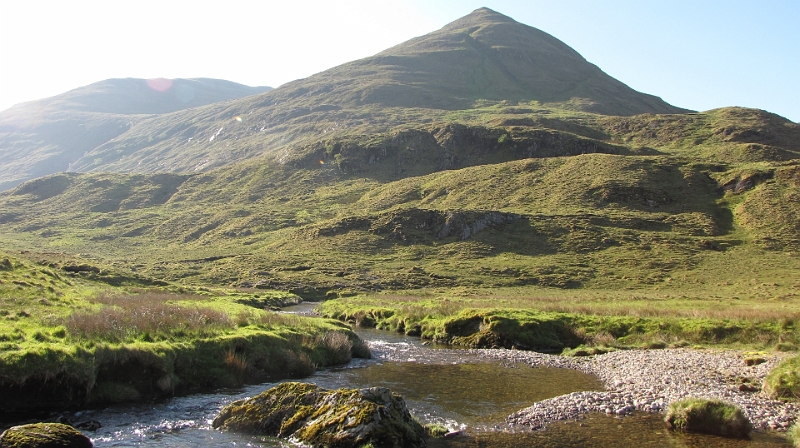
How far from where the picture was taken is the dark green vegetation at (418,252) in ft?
84.9

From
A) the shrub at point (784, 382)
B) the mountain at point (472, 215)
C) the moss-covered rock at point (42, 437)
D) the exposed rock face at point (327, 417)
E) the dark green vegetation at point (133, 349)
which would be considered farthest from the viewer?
the mountain at point (472, 215)

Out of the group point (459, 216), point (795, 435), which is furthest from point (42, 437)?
point (459, 216)

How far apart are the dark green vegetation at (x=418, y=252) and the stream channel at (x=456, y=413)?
195cm

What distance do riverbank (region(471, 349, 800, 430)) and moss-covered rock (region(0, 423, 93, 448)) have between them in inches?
534

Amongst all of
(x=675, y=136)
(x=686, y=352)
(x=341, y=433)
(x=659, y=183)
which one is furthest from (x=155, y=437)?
(x=675, y=136)

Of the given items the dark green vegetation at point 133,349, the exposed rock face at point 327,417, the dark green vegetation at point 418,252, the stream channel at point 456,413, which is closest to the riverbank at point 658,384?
the stream channel at point 456,413

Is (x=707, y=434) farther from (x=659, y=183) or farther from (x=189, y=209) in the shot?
(x=189, y=209)

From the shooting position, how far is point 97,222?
159250 mm

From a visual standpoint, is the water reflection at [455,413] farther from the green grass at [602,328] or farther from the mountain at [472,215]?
the mountain at [472,215]

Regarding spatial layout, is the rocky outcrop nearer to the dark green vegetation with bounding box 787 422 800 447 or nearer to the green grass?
the green grass

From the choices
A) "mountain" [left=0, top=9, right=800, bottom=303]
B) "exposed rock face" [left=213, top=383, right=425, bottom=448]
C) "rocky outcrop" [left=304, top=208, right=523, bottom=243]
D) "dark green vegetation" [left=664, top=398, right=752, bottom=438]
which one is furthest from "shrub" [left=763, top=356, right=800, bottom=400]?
"rocky outcrop" [left=304, top=208, right=523, bottom=243]

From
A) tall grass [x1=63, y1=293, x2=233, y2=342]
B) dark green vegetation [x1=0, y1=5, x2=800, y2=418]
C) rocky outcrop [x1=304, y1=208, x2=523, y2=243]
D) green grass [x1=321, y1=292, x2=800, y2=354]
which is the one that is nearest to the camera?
tall grass [x1=63, y1=293, x2=233, y2=342]

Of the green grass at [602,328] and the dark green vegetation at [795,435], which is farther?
the green grass at [602,328]

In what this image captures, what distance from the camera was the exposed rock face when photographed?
1520 centimetres
